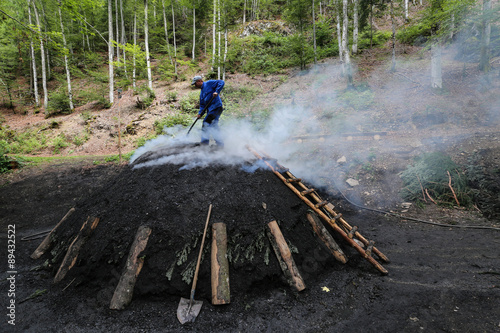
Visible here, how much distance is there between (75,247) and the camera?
3.39m

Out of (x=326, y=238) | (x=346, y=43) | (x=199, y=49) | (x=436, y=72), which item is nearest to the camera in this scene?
(x=326, y=238)

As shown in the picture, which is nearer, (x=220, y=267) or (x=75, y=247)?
(x=220, y=267)

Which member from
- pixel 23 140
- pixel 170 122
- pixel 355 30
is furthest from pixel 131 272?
pixel 355 30

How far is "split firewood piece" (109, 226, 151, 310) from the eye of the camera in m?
2.74

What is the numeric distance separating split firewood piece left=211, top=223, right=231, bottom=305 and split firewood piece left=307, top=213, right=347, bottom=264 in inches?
62.1

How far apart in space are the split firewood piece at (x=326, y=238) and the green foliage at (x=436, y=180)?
3209 mm

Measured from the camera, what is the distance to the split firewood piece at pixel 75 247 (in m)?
3.28

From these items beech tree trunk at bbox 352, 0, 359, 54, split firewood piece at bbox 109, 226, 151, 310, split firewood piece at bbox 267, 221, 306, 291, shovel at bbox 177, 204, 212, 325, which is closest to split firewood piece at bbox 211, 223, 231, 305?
shovel at bbox 177, 204, 212, 325

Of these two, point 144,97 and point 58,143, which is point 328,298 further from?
point 144,97

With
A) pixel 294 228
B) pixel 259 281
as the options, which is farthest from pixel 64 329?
pixel 294 228

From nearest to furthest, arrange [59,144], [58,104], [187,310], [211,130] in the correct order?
[187,310] → [211,130] → [59,144] → [58,104]

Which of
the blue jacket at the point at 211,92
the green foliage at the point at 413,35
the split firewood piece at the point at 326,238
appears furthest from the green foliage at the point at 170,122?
the green foliage at the point at 413,35

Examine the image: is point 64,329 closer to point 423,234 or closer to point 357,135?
→ point 423,234

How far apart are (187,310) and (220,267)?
2.02 feet
